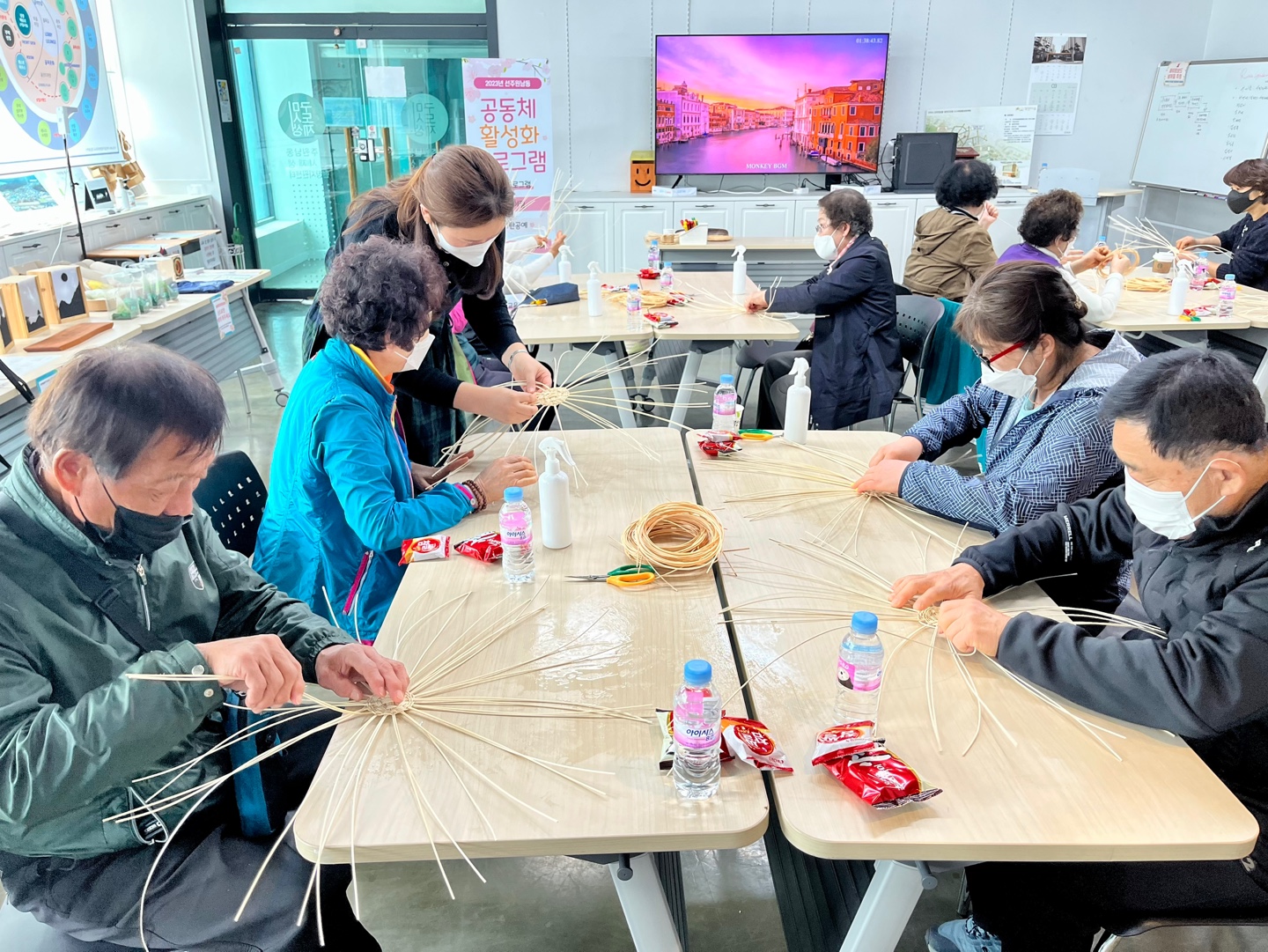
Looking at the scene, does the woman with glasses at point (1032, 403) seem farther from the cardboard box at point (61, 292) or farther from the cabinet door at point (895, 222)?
the cabinet door at point (895, 222)

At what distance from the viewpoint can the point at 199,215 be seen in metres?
7.15

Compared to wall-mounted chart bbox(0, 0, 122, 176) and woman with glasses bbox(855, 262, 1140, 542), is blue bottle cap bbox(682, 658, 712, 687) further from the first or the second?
wall-mounted chart bbox(0, 0, 122, 176)

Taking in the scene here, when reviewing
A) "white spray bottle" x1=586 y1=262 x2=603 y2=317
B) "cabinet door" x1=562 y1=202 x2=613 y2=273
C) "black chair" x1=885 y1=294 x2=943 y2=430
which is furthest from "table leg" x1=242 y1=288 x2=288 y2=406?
"black chair" x1=885 y1=294 x2=943 y2=430

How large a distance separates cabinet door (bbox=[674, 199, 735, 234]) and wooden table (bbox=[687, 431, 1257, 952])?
6.21 meters

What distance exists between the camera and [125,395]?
1.22 m

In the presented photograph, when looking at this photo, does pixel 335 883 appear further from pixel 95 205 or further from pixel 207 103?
pixel 207 103

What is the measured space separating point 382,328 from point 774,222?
6.11 m

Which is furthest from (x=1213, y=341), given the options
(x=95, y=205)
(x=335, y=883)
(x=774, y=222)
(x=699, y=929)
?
(x=95, y=205)

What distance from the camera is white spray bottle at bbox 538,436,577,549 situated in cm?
190

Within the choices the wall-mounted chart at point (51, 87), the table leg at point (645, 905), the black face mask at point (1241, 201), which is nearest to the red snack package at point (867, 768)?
the table leg at point (645, 905)

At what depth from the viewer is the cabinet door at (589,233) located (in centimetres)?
748

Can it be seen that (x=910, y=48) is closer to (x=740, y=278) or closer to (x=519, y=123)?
(x=519, y=123)

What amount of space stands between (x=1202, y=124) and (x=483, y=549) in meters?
7.80

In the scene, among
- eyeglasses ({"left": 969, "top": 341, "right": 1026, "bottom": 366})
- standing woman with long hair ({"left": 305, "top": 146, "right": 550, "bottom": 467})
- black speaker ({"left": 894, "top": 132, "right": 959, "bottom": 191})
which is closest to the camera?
eyeglasses ({"left": 969, "top": 341, "right": 1026, "bottom": 366})
